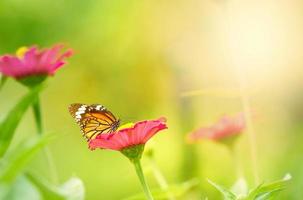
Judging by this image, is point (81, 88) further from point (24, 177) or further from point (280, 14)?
point (24, 177)

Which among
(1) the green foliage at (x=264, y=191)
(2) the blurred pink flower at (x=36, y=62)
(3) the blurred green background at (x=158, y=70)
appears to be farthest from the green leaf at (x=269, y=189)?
(3) the blurred green background at (x=158, y=70)

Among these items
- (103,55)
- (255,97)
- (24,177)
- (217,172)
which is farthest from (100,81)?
(24,177)

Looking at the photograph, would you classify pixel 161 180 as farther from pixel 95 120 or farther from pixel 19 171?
→ pixel 19 171

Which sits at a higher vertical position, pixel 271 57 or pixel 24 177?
pixel 271 57

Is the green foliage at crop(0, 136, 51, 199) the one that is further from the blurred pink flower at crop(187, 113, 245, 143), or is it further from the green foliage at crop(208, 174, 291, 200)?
the blurred pink flower at crop(187, 113, 245, 143)

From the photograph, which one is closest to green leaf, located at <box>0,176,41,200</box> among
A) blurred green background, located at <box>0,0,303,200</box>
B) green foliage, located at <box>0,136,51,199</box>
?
green foliage, located at <box>0,136,51,199</box>

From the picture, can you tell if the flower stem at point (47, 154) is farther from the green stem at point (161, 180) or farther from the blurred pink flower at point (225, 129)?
the blurred pink flower at point (225, 129)
